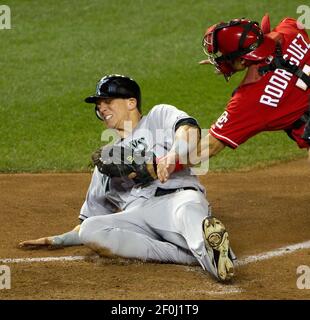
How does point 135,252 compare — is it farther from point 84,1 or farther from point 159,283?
point 84,1

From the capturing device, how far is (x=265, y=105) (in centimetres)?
650

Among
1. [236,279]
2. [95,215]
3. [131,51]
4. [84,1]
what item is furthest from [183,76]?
[236,279]

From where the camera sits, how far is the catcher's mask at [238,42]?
647 cm

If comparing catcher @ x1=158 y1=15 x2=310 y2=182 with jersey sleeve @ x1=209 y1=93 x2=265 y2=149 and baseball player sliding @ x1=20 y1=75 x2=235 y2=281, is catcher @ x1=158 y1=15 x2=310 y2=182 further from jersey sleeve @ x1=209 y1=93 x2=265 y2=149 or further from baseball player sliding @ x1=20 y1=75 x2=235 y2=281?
baseball player sliding @ x1=20 y1=75 x2=235 y2=281

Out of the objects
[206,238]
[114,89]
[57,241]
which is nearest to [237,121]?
[114,89]

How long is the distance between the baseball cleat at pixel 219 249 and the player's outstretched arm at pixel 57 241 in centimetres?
134

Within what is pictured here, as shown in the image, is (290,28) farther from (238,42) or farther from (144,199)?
(144,199)

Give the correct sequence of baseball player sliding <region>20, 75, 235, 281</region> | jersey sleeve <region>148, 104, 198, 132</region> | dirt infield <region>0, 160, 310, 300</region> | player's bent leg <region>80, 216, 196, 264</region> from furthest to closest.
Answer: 1. jersey sleeve <region>148, 104, 198, 132</region>
2. player's bent leg <region>80, 216, 196, 264</region>
3. baseball player sliding <region>20, 75, 235, 281</region>
4. dirt infield <region>0, 160, 310, 300</region>

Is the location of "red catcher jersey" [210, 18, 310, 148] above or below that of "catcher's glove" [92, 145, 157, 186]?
above

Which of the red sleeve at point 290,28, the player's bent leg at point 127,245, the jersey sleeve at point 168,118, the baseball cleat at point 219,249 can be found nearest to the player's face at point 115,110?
the jersey sleeve at point 168,118

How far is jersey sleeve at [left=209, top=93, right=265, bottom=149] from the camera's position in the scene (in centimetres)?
647

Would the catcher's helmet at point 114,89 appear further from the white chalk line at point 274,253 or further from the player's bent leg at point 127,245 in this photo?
the white chalk line at point 274,253

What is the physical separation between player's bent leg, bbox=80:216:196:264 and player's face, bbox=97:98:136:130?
891 millimetres

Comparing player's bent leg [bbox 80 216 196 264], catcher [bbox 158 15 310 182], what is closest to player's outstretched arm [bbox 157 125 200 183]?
catcher [bbox 158 15 310 182]
